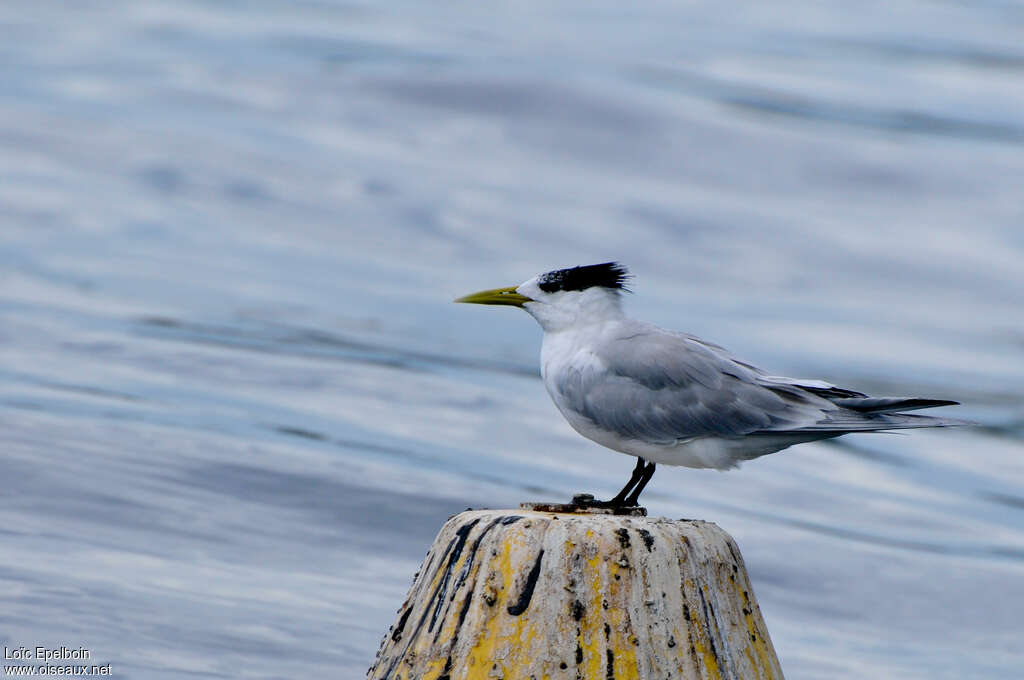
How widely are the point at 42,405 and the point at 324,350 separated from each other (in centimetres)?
413

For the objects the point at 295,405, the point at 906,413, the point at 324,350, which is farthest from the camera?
the point at 324,350

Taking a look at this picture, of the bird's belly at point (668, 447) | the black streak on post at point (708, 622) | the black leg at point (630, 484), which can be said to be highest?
the bird's belly at point (668, 447)

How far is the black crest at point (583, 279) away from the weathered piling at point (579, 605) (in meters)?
1.82

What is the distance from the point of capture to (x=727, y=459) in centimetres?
572

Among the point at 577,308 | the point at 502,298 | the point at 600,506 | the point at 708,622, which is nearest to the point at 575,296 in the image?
the point at 577,308

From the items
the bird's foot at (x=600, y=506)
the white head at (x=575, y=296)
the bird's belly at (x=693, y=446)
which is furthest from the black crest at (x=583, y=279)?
the bird's foot at (x=600, y=506)

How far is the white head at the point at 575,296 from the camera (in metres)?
6.04

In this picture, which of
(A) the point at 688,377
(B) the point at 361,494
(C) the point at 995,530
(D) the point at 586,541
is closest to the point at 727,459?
(A) the point at 688,377

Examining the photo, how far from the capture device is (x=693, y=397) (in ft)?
18.6

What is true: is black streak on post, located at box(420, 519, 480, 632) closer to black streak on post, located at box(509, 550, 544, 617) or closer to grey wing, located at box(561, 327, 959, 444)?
black streak on post, located at box(509, 550, 544, 617)

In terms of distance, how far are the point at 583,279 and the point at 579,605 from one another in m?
2.11

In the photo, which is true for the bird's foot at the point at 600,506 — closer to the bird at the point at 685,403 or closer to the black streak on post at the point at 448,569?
the black streak on post at the point at 448,569

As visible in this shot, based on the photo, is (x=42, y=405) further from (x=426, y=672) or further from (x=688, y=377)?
(x=426, y=672)

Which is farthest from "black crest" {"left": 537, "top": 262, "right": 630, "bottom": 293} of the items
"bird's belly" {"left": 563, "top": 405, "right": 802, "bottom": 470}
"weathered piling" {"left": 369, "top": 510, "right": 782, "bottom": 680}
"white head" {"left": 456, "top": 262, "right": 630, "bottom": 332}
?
"weathered piling" {"left": 369, "top": 510, "right": 782, "bottom": 680}
